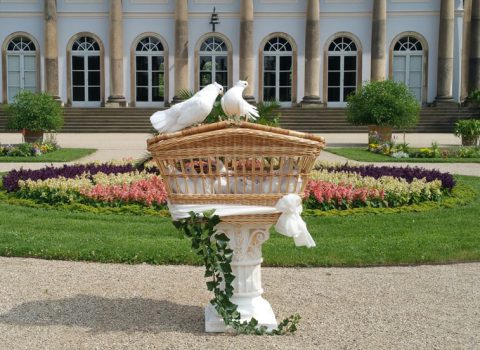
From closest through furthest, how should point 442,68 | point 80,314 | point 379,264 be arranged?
point 80,314, point 379,264, point 442,68

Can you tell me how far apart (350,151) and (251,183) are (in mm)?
16644

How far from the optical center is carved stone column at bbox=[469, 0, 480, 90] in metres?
34.3

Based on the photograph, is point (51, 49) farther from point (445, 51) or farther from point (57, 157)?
point (445, 51)

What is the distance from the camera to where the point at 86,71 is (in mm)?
34969

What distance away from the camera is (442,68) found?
113 ft

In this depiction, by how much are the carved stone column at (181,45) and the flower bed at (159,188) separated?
2174cm

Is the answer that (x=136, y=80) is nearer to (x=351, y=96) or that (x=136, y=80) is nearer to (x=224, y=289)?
(x=351, y=96)

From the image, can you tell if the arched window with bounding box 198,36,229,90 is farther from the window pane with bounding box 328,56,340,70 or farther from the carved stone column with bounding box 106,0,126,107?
the window pane with bounding box 328,56,340,70

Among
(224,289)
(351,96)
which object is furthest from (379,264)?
(351,96)

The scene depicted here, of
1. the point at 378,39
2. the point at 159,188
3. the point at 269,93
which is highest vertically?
the point at 378,39

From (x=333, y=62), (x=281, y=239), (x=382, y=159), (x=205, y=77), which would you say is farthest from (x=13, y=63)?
(x=281, y=239)

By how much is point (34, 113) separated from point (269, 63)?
14.8 meters

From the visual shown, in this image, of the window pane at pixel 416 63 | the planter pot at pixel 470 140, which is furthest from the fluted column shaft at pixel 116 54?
the planter pot at pixel 470 140

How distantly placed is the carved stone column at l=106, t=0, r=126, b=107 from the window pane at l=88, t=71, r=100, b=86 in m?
1.17
